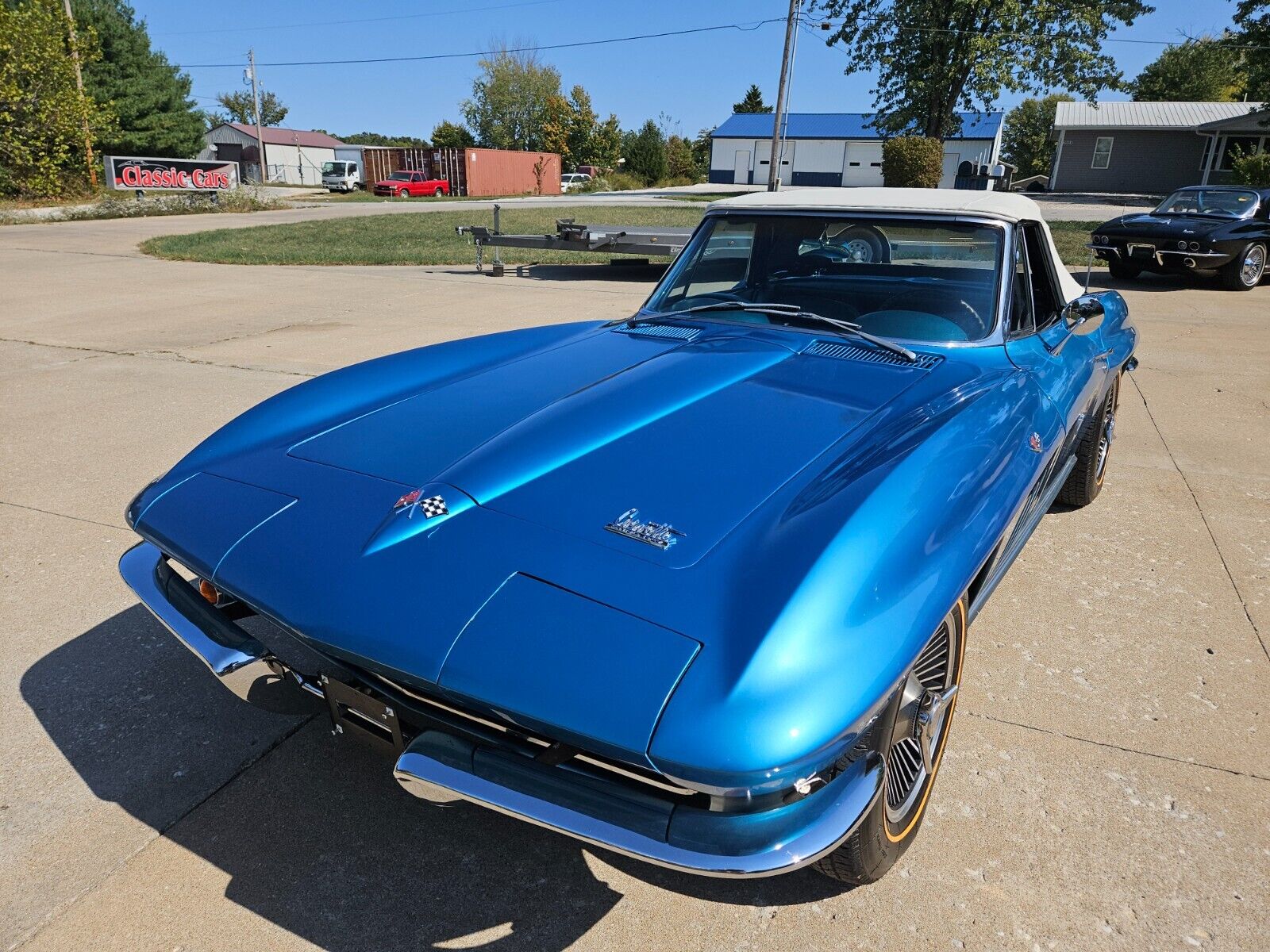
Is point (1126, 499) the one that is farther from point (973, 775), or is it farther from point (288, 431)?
point (288, 431)

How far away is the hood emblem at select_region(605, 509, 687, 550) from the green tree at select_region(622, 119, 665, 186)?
5312 cm

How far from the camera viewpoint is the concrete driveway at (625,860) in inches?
72.5

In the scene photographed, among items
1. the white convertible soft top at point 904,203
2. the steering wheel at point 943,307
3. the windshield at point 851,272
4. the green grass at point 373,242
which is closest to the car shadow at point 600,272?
the green grass at point 373,242

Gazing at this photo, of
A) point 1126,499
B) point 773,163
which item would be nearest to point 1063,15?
point 773,163

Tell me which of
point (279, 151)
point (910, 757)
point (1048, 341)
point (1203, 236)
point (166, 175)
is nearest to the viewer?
point (910, 757)

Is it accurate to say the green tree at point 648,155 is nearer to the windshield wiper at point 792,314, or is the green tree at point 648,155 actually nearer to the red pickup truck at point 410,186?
the red pickup truck at point 410,186

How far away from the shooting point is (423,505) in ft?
6.33

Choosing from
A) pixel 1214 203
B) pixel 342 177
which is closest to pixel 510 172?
pixel 342 177

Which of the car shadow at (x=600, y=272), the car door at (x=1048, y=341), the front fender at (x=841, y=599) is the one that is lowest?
the car shadow at (x=600, y=272)

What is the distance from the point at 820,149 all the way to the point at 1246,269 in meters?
44.3

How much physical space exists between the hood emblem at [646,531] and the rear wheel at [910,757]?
0.53 meters

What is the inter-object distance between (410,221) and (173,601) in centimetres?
2020

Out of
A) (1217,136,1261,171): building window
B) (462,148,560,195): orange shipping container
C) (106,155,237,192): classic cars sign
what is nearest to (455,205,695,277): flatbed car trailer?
(106,155,237,192): classic cars sign

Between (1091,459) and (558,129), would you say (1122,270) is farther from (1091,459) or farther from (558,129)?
(558,129)
